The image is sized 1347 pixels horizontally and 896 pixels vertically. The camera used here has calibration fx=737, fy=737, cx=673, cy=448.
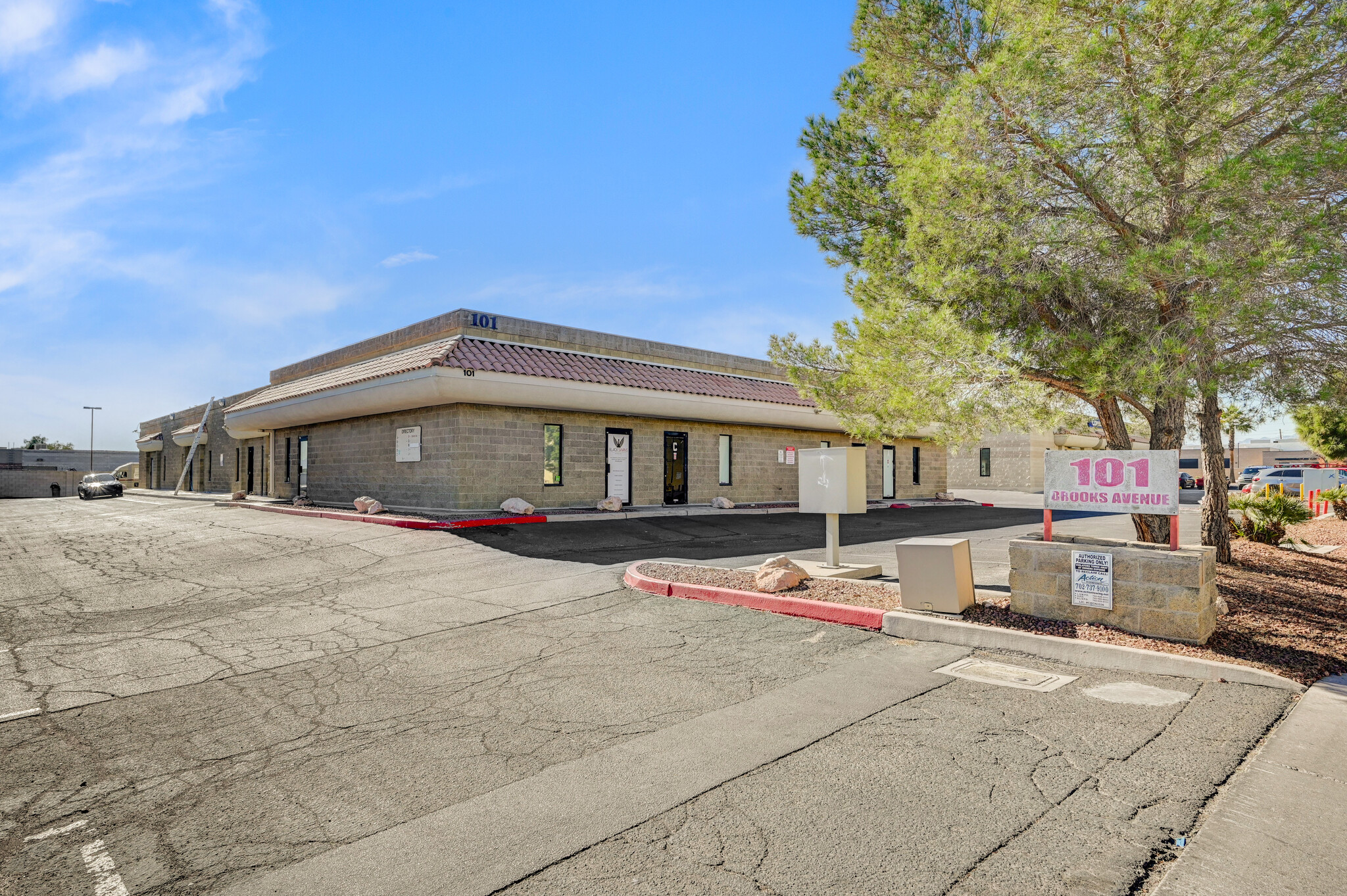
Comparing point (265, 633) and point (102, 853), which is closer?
point (102, 853)

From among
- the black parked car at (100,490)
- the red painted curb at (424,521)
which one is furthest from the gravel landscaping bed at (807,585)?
the black parked car at (100,490)

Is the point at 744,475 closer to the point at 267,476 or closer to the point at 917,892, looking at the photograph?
the point at 267,476

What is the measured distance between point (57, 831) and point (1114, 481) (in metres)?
9.26

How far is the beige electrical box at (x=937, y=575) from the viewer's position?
8.08 meters

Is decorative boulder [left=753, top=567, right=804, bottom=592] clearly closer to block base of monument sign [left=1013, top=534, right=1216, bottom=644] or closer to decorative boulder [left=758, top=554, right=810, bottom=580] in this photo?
decorative boulder [left=758, top=554, right=810, bottom=580]

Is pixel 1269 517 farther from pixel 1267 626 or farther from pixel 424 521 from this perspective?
pixel 424 521

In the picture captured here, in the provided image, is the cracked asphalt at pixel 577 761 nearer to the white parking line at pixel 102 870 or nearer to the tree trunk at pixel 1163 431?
the white parking line at pixel 102 870

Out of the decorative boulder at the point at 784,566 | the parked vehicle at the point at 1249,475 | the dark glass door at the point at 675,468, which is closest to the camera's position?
the decorative boulder at the point at 784,566

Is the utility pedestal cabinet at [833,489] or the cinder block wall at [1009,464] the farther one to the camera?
the cinder block wall at [1009,464]

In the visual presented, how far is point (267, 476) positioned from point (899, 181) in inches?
1120

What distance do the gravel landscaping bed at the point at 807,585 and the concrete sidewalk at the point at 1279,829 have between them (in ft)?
13.3

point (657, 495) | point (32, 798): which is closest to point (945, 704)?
point (32, 798)

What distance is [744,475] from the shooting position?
25203 mm

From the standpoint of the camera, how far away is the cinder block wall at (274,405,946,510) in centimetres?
1833
